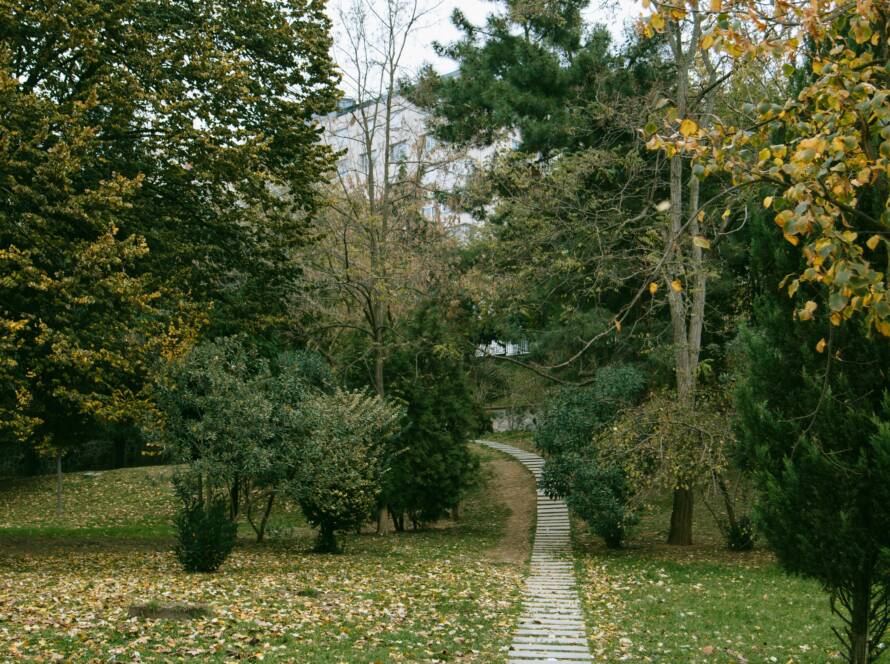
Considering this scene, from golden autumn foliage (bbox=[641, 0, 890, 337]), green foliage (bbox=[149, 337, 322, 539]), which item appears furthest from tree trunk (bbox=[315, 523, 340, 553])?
golden autumn foliage (bbox=[641, 0, 890, 337])

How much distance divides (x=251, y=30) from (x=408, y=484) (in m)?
13.1

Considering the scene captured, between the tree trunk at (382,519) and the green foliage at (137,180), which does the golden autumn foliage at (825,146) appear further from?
the tree trunk at (382,519)

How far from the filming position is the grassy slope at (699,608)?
9.44 meters

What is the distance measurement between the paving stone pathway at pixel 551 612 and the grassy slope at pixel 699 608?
26 centimetres

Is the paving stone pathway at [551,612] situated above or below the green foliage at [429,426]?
below

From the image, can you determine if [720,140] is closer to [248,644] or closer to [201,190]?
[248,644]

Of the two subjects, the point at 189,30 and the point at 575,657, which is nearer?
the point at 575,657

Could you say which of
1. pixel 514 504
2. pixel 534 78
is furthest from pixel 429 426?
pixel 534 78

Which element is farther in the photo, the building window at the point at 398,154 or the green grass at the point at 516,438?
the green grass at the point at 516,438

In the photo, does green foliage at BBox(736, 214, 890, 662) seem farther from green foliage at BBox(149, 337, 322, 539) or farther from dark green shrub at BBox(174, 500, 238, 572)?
green foliage at BBox(149, 337, 322, 539)

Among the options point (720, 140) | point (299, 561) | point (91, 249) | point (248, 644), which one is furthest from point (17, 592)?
point (720, 140)

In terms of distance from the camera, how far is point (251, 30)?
56.0 ft

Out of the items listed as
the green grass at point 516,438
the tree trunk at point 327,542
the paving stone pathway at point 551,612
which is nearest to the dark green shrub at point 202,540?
the tree trunk at point 327,542

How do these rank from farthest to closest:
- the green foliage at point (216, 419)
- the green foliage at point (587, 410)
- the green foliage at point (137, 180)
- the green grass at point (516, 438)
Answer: the green grass at point (516, 438), the green foliage at point (587, 410), the green foliage at point (216, 419), the green foliage at point (137, 180)
